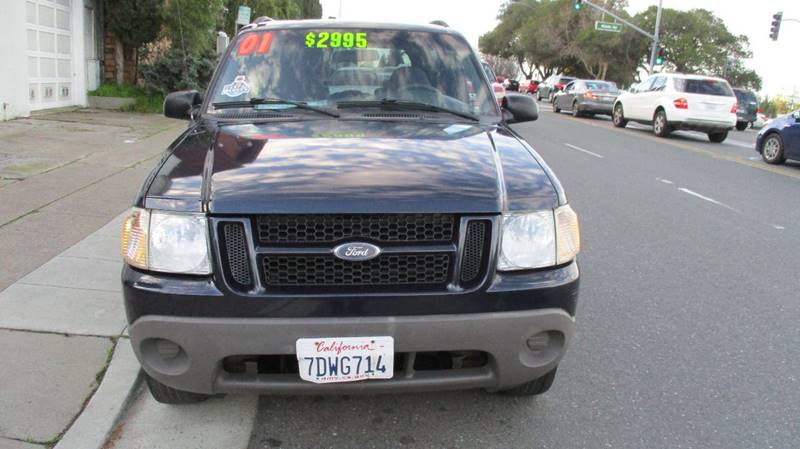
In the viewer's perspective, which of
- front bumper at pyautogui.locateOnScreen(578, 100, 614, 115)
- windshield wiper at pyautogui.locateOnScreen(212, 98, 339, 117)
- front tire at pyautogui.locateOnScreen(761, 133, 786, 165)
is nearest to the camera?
windshield wiper at pyautogui.locateOnScreen(212, 98, 339, 117)

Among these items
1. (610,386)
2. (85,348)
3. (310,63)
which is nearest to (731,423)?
(610,386)

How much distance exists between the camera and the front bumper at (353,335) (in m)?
2.62

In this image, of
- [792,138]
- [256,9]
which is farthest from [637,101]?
[256,9]

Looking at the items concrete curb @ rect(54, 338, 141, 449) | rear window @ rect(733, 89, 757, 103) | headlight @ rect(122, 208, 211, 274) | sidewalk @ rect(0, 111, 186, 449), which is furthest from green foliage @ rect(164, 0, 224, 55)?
rear window @ rect(733, 89, 757, 103)

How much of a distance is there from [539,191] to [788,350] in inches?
97.0

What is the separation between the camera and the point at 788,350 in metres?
4.35

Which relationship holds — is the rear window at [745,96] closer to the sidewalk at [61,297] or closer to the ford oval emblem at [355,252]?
the sidewalk at [61,297]

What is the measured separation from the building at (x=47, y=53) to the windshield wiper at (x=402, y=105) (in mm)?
10329

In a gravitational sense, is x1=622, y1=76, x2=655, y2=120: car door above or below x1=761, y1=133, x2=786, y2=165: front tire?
above

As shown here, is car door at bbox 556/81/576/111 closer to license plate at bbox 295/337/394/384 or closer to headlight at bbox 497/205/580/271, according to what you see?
headlight at bbox 497/205/580/271

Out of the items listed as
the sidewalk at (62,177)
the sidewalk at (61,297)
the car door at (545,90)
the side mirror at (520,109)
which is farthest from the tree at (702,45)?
the side mirror at (520,109)

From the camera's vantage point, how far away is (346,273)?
8.85ft

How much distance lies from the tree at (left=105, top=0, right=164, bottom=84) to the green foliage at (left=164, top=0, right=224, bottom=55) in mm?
258

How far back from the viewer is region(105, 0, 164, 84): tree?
51.5 feet
